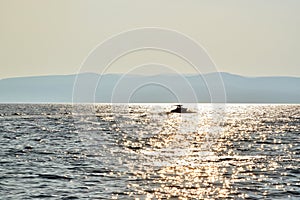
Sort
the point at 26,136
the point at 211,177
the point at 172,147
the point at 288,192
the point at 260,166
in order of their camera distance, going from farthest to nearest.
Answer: the point at 26,136, the point at 172,147, the point at 260,166, the point at 211,177, the point at 288,192

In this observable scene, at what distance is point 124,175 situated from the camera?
138ft

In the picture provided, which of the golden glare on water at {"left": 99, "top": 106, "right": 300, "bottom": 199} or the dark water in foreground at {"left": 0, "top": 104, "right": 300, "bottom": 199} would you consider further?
the golden glare on water at {"left": 99, "top": 106, "right": 300, "bottom": 199}

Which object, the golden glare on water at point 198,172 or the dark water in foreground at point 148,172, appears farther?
the golden glare on water at point 198,172

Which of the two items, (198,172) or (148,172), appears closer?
(148,172)

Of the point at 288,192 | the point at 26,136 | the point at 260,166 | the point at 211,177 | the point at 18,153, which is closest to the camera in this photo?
the point at 288,192

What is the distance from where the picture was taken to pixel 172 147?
66875mm

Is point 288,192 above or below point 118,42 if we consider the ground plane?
below

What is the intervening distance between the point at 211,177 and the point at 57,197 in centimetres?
1366

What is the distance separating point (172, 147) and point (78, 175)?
26.5m

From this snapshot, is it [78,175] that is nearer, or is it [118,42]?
[78,175]

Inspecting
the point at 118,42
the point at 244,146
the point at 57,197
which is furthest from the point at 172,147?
the point at 57,197

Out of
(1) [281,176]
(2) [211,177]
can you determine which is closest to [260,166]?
(1) [281,176]

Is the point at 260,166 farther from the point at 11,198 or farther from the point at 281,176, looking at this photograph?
the point at 11,198

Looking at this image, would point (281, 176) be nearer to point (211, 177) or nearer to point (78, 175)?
point (211, 177)
